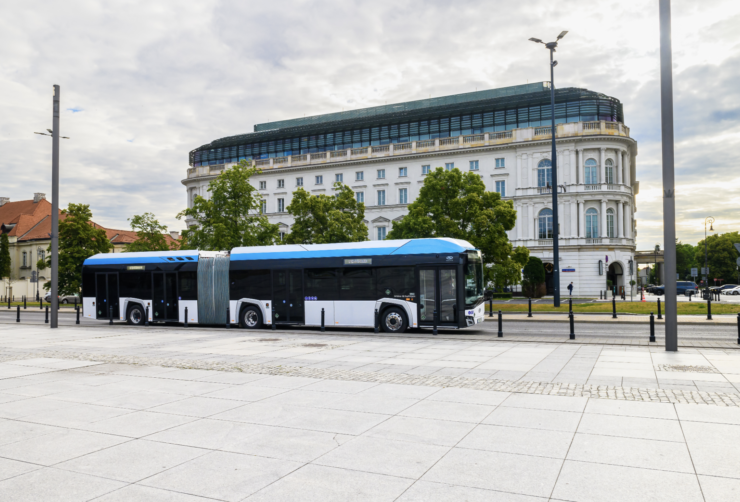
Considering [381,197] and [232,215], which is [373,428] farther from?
[381,197]

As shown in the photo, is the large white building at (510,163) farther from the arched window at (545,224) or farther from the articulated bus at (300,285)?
the articulated bus at (300,285)

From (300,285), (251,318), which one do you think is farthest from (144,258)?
(300,285)

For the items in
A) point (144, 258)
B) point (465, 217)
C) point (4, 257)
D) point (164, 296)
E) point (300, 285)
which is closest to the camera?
point (300, 285)


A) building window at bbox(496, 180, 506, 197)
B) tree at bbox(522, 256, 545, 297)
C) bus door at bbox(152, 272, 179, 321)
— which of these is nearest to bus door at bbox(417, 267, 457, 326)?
bus door at bbox(152, 272, 179, 321)

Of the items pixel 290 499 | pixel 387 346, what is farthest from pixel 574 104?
pixel 290 499

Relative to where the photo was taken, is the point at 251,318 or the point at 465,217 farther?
the point at 465,217

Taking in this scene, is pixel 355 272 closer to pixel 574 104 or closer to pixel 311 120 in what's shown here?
pixel 574 104

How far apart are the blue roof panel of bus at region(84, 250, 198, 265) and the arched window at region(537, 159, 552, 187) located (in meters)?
46.0

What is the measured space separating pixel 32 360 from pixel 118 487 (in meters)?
9.91

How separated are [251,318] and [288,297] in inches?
78.0

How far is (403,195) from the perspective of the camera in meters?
69.0

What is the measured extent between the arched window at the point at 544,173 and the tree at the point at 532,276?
372 inches

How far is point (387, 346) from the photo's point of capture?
15562 mm

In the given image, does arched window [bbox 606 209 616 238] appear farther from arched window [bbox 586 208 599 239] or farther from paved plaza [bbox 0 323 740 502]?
paved plaza [bbox 0 323 740 502]
